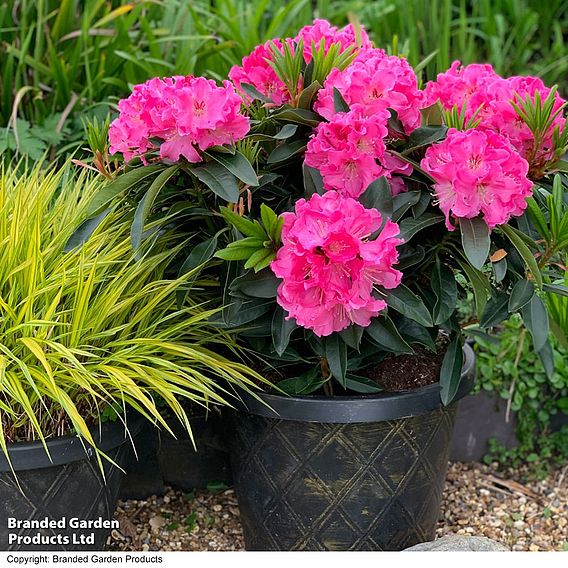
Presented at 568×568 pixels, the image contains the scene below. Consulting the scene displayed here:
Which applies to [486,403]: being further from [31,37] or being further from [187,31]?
[31,37]

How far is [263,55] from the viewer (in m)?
1.69

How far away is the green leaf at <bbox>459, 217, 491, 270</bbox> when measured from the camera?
56.1 inches

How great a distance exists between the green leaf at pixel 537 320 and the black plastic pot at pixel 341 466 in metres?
0.24

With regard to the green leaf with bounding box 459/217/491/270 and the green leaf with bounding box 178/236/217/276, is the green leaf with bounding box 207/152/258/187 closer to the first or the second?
the green leaf with bounding box 178/236/217/276

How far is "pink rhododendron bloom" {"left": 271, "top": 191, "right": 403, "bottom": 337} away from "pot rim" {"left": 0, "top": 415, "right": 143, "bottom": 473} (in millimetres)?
431

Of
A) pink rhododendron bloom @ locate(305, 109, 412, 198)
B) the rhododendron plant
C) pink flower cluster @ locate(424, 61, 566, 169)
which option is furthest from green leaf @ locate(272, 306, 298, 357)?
pink flower cluster @ locate(424, 61, 566, 169)

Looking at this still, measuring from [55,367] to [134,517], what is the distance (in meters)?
A: 0.63

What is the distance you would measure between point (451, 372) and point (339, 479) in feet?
0.97

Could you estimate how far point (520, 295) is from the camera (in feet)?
4.95

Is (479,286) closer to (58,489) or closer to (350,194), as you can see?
(350,194)

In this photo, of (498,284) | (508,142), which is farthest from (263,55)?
(498,284)

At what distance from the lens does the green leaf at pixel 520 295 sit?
1.49m

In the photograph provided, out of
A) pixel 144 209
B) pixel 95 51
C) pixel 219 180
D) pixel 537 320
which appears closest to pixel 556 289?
pixel 537 320

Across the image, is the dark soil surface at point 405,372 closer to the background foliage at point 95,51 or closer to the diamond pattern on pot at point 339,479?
the diamond pattern on pot at point 339,479
